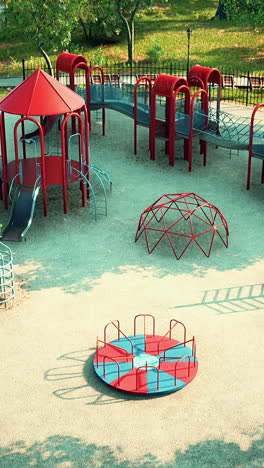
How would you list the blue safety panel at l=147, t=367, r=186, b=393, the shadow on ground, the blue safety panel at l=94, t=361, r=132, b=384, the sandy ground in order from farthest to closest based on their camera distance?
the blue safety panel at l=94, t=361, r=132, b=384 → the blue safety panel at l=147, t=367, r=186, b=393 → the sandy ground → the shadow on ground

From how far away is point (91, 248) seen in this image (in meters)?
22.0

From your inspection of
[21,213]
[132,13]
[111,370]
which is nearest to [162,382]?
[111,370]

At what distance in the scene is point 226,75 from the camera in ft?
137

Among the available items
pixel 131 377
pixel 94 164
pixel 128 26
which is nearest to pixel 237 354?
pixel 131 377

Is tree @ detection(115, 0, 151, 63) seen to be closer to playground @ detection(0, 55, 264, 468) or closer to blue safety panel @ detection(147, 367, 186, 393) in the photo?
playground @ detection(0, 55, 264, 468)

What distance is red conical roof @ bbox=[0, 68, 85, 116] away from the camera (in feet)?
77.7

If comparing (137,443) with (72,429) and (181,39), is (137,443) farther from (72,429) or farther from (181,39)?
(181,39)

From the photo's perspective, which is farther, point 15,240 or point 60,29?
point 60,29

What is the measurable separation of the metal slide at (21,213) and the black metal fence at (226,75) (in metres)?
15.4

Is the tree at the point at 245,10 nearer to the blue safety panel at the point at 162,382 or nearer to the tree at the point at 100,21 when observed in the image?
the tree at the point at 100,21

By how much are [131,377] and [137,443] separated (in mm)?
2094

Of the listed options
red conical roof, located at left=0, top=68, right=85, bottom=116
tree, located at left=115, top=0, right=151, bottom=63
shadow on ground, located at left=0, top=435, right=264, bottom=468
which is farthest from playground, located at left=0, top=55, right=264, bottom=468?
tree, located at left=115, top=0, right=151, bottom=63

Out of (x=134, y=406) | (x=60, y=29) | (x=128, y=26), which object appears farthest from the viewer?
(x=128, y=26)

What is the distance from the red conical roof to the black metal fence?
1348 centimetres
